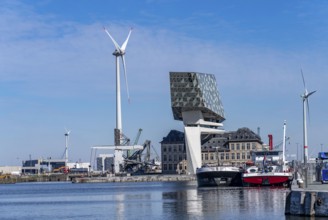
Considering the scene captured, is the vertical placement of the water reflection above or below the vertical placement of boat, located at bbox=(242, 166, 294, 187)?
below

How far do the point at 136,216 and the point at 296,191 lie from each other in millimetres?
15804

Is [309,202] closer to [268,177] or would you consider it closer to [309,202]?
[309,202]

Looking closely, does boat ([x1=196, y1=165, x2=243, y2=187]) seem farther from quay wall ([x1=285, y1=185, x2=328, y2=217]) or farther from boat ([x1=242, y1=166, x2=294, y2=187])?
quay wall ([x1=285, y1=185, x2=328, y2=217])

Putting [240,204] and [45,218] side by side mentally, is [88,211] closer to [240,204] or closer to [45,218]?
[45,218]

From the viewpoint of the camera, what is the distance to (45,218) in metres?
60.7

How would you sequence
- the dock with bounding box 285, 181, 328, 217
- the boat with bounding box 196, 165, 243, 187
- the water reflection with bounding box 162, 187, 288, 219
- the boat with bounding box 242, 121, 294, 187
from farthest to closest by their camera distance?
the boat with bounding box 196, 165, 243, 187, the boat with bounding box 242, 121, 294, 187, the water reflection with bounding box 162, 187, 288, 219, the dock with bounding box 285, 181, 328, 217

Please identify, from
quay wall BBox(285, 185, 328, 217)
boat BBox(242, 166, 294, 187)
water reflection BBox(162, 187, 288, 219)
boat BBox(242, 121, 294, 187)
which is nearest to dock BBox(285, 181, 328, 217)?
quay wall BBox(285, 185, 328, 217)

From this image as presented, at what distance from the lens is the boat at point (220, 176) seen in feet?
379

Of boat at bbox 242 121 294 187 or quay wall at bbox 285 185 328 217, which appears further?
boat at bbox 242 121 294 187

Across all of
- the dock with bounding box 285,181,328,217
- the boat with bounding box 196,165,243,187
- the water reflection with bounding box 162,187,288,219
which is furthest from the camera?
the boat with bounding box 196,165,243,187

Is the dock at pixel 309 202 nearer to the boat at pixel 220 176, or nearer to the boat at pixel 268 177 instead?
the boat at pixel 268 177

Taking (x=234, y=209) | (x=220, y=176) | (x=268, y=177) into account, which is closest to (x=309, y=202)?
(x=234, y=209)

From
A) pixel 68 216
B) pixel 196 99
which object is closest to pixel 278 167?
→ pixel 68 216

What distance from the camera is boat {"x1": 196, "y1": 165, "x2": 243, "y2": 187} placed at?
116 metres
